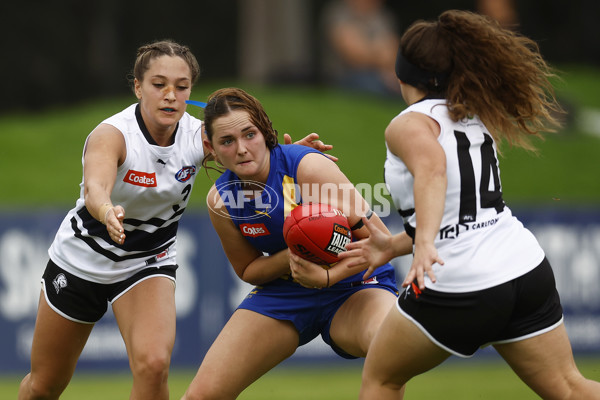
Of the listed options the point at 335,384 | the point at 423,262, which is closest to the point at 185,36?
the point at 335,384

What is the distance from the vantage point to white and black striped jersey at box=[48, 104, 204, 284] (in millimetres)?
4809

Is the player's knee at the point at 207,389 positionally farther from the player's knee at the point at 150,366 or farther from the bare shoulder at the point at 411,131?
the bare shoulder at the point at 411,131

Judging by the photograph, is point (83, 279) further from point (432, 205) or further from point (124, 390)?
point (124, 390)

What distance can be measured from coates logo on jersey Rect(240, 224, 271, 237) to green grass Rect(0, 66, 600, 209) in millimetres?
7295

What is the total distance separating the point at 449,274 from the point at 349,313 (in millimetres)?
1022

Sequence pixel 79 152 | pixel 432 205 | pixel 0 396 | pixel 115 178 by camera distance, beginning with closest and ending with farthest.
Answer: pixel 432 205 → pixel 115 178 → pixel 0 396 → pixel 79 152

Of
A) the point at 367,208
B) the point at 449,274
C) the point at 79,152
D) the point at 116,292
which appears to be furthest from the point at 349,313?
the point at 79,152

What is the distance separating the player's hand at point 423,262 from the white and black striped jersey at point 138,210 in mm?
1741

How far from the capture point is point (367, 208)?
4598 millimetres

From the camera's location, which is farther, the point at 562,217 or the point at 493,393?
the point at 562,217

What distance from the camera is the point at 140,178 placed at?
4.80m

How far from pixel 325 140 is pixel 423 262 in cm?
1003

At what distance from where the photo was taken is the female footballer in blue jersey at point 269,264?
446 cm

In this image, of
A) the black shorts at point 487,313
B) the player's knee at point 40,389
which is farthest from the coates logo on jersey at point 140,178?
the black shorts at point 487,313
